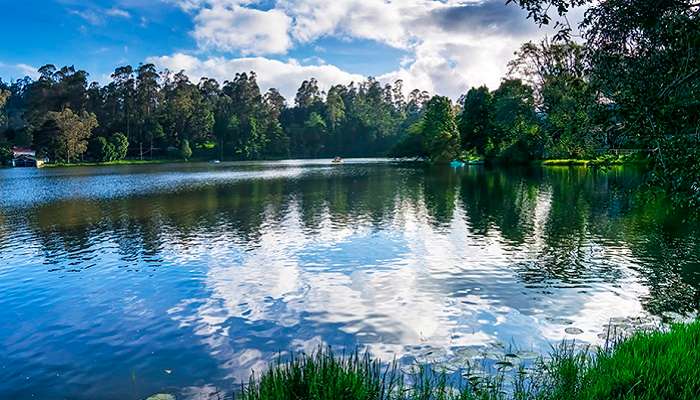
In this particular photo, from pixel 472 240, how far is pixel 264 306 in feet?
45.7

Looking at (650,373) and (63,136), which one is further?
(63,136)

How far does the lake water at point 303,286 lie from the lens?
12.3 m

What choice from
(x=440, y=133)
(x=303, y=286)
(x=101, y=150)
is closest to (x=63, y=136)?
(x=101, y=150)

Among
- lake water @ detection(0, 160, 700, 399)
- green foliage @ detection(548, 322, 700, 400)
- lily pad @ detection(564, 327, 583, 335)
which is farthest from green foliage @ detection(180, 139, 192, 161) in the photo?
green foliage @ detection(548, 322, 700, 400)

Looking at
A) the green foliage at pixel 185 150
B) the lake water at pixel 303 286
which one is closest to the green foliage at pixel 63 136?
the green foliage at pixel 185 150

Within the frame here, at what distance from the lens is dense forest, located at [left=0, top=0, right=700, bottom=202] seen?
7949mm

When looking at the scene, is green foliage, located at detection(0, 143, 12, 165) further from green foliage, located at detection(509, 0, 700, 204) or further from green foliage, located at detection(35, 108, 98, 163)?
green foliage, located at detection(509, 0, 700, 204)

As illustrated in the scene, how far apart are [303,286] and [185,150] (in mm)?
148580

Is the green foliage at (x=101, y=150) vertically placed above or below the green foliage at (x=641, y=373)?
above

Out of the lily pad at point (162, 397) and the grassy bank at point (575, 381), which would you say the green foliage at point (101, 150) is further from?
the grassy bank at point (575, 381)

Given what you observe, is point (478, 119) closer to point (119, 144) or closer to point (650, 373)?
point (650, 373)

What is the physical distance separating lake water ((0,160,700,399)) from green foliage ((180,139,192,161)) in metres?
124

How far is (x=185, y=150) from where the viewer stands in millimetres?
157000

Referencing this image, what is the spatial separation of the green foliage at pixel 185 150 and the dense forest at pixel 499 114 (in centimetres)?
54
